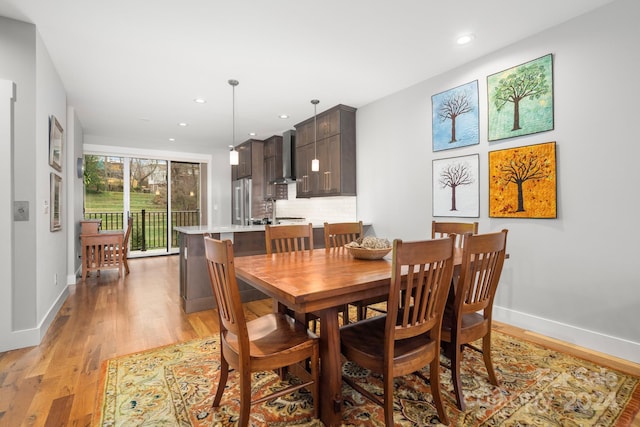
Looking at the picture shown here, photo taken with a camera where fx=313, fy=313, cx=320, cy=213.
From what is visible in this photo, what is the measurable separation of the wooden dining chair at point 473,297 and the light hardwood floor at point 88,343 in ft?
2.81

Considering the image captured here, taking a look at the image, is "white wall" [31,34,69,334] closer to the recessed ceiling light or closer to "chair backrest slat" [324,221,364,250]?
"chair backrest slat" [324,221,364,250]

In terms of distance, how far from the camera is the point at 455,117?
11.3 feet

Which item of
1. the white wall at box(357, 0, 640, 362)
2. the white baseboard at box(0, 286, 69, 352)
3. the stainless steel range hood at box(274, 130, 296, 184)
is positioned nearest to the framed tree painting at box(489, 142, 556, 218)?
the white wall at box(357, 0, 640, 362)

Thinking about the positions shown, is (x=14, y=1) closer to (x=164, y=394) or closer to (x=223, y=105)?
(x=223, y=105)

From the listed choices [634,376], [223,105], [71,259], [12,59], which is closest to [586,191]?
[634,376]

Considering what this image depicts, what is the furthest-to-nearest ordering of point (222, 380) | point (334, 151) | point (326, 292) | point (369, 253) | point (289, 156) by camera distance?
point (289, 156) < point (334, 151) < point (369, 253) < point (222, 380) < point (326, 292)

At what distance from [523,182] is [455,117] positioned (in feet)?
3.36

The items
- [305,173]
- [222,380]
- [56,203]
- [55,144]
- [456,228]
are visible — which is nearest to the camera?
[222,380]

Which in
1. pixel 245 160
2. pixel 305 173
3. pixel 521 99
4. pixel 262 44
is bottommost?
pixel 305 173

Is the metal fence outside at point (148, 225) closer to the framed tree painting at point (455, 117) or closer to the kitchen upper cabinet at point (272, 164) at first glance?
the kitchen upper cabinet at point (272, 164)

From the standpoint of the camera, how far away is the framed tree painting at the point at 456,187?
10.8 ft

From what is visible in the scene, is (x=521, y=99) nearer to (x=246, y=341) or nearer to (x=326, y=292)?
(x=326, y=292)

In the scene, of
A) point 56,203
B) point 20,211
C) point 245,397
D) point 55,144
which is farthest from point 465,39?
point 56,203

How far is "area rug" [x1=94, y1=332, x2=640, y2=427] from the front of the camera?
1.66 meters
